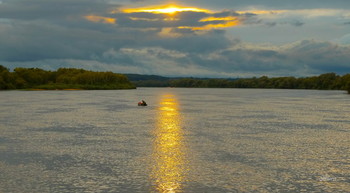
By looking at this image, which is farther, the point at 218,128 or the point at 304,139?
the point at 218,128

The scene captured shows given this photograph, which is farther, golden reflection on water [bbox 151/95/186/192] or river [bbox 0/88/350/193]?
golden reflection on water [bbox 151/95/186/192]

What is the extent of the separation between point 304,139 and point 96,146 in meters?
14.6

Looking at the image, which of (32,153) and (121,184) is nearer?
(121,184)

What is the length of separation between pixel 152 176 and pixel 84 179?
2.78m

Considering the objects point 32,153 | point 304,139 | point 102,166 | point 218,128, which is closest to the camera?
point 102,166

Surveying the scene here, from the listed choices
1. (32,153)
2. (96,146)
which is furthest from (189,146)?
(32,153)

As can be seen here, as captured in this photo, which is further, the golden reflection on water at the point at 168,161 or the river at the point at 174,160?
the golden reflection on water at the point at 168,161

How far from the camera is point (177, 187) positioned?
49.2ft

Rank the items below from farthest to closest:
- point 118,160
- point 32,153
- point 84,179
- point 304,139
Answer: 1. point 304,139
2. point 32,153
3. point 118,160
4. point 84,179

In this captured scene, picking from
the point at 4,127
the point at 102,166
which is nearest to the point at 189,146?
the point at 102,166

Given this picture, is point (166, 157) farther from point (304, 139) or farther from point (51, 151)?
point (304, 139)

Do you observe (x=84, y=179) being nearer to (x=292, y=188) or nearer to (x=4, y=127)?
(x=292, y=188)

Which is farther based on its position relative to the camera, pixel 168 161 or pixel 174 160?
pixel 174 160

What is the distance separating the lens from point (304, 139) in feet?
93.9
